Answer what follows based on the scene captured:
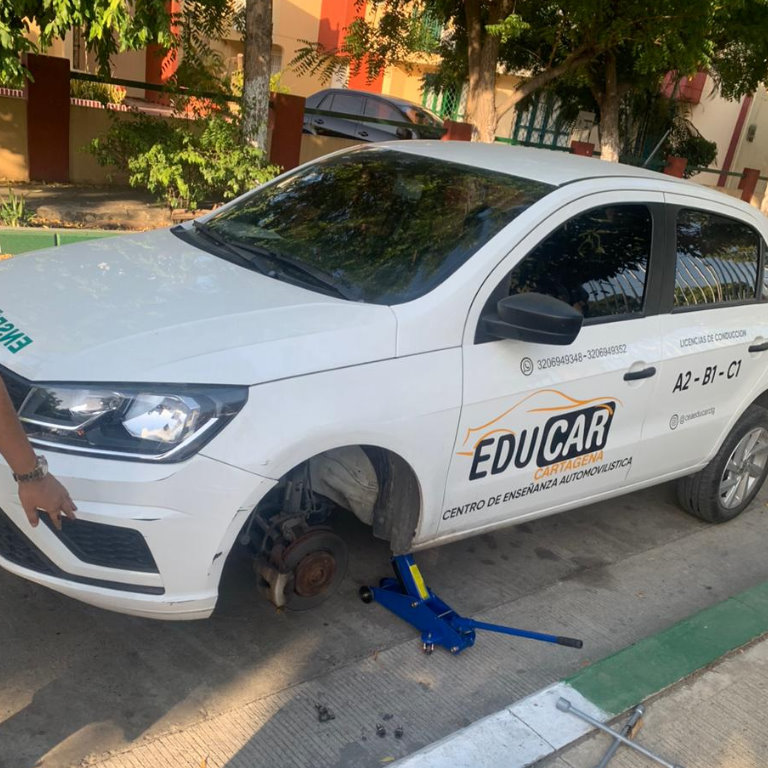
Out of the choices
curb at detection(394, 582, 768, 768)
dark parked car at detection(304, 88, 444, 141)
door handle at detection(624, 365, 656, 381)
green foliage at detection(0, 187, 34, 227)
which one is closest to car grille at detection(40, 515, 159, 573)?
curb at detection(394, 582, 768, 768)

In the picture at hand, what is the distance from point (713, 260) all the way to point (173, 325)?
8.98 ft

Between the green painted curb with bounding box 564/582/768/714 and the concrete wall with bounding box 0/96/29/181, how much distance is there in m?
8.60

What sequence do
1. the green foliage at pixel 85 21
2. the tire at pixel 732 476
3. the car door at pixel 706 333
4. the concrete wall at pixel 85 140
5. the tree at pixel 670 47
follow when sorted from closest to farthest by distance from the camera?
the car door at pixel 706 333, the tire at pixel 732 476, the green foliage at pixel 85 21, the tree at pixel 670 47, the concrete wall at pixel 85 140

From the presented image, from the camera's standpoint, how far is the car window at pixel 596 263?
11.3 feet

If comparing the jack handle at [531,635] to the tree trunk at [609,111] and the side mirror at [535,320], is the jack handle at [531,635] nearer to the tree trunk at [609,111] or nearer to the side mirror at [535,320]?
the side mirror at [535,320]

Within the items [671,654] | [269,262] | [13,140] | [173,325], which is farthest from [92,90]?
[671,654]

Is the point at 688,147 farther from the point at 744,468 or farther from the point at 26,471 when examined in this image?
the point at 26,471

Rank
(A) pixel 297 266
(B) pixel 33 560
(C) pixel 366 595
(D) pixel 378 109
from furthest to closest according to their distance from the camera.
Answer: (D) pixel 378 109 → (C) pixel 366 595 → (A) pixel 297 266 → (B) pixel 33 560

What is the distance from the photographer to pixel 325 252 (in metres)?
3.47

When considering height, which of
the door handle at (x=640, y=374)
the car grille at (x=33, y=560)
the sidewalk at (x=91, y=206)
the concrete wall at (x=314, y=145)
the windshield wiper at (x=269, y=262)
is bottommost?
the sidewalk at (x=91, y=206)

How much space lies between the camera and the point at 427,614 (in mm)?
3455

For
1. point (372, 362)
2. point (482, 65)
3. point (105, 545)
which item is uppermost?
point (482, 65)

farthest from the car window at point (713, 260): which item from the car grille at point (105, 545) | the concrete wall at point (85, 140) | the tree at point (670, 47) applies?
the concrete wall at point (85, 140)

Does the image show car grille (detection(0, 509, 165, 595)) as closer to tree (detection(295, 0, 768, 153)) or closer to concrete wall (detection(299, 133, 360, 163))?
tree (detection(295, 0, 768, 153))
